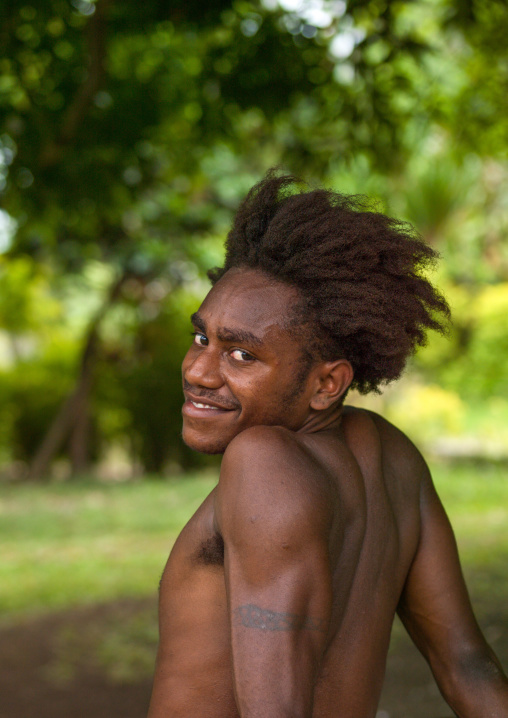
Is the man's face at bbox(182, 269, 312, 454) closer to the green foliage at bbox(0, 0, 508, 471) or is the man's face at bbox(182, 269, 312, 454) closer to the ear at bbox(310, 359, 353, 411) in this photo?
the ear at bbox(310, 359, 353, 411)

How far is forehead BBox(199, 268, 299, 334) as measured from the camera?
1628 mm

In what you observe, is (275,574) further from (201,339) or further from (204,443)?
(201,339)

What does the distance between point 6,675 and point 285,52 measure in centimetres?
406

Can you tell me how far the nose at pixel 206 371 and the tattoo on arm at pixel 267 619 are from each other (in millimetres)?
480

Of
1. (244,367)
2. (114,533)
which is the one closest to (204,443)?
(244,367)

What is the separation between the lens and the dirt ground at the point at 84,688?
178 inches

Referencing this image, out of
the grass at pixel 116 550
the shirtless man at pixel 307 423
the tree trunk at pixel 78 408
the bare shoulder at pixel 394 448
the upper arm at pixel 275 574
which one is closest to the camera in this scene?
the upper arm at pixel 275 574

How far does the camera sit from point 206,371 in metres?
1.66

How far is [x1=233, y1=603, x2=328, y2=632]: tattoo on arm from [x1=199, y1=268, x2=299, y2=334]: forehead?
54 centimetres

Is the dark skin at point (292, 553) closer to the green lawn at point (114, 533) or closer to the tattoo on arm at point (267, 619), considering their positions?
the tattoo on arm at point (267, 619)

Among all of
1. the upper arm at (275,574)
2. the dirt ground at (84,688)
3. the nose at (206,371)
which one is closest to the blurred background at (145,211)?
the dirt ground at (84,688)

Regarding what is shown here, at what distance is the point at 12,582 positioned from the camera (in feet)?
21.9

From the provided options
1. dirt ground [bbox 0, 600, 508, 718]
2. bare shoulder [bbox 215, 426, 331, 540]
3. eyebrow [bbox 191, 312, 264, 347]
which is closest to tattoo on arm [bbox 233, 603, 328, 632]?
bare shoulder [bbox 215, 426, 331, 540]

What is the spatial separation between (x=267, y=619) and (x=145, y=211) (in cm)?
916
